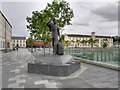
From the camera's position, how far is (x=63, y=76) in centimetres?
594

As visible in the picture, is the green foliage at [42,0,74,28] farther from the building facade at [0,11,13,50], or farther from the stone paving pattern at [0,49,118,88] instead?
the building facade at [0,11,13,50]

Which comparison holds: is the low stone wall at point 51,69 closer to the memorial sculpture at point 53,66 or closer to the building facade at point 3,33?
the memorial sculpture at point 53,66

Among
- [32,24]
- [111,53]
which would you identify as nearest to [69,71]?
[111,53]

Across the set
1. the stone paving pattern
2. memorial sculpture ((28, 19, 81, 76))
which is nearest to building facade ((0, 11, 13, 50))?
memorial sculpture ((28, 19, 81, 76))

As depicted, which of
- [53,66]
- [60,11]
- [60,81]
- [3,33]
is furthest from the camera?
[3,33]

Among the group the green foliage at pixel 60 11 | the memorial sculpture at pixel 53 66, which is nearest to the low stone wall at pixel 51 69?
the memorial sculpture at pixel 53 66

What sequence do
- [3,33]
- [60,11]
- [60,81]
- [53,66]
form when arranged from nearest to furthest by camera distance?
1. [60,81]
2. [53,66]
3. [60,11]
4. [3,33]

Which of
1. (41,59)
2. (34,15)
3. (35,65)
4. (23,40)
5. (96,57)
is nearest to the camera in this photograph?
(35,65)

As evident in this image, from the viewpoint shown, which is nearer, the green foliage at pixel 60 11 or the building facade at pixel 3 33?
the green foliage at pixel 60 11

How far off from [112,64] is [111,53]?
3.58ft

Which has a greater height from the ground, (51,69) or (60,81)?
(51,69)

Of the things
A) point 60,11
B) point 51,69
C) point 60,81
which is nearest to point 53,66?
point 51,69

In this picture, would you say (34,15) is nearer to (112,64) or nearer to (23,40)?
(112,64)

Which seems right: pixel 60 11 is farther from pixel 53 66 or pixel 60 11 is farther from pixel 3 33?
pixel 3 33
